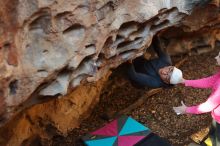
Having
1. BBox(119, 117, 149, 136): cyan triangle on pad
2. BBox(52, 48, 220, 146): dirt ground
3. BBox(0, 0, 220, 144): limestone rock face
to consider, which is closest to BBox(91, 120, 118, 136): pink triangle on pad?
BBox(119, 117, 149, 136): cyan triangle on pad

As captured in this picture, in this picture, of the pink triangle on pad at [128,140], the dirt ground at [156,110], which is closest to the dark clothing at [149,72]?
the pink triangle on pad at [128,140]

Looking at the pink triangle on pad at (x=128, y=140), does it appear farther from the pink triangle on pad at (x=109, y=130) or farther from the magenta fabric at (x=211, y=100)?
the magenta fabric at (x=211, y=100)

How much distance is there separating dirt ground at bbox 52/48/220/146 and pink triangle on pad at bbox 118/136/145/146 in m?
0.39

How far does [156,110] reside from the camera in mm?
3848

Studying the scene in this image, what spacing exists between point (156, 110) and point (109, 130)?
2.19ft

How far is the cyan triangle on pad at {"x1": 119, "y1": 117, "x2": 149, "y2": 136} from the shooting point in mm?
3371

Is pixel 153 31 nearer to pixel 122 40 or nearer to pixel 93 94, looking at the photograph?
pixel 122 40

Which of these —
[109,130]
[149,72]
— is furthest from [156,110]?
[149,72]

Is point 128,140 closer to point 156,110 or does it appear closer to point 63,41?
point 156,110

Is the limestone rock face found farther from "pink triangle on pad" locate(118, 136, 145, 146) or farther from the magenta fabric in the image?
"pink triangle on pad" locate(118, 136, 145, 146)

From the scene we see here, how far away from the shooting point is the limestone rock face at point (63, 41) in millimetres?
1958

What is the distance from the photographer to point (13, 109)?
7.02ft

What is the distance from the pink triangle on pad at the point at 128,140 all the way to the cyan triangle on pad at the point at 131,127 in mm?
59

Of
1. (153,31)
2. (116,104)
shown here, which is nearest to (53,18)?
(153,31)
